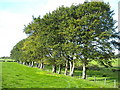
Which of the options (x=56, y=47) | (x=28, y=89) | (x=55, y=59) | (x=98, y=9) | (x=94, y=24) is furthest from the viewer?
(x=55, y=59)

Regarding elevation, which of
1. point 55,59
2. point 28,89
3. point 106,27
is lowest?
point 28,89

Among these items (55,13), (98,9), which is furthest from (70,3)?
(98,9)

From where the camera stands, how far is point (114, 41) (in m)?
39.3

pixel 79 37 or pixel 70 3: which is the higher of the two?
pixel 70 3

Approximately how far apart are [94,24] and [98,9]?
5140 millimetres

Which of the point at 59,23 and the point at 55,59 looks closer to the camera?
the point at 59,23

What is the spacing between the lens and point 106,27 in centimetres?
3838

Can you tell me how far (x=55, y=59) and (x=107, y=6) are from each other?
23.0m

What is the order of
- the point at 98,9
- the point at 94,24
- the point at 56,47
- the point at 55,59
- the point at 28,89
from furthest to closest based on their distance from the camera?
the point at 55,59, the point at 56,47, the point at 98,9, the point at 94,24, the point at 28,89

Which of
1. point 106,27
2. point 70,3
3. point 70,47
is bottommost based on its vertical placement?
point 70,47

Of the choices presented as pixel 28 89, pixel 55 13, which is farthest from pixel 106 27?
pixel 28 89

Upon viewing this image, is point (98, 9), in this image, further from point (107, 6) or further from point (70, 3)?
point (70, 3)

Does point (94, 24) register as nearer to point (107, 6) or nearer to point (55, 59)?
point (107, 6)

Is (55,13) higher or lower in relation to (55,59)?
higher
